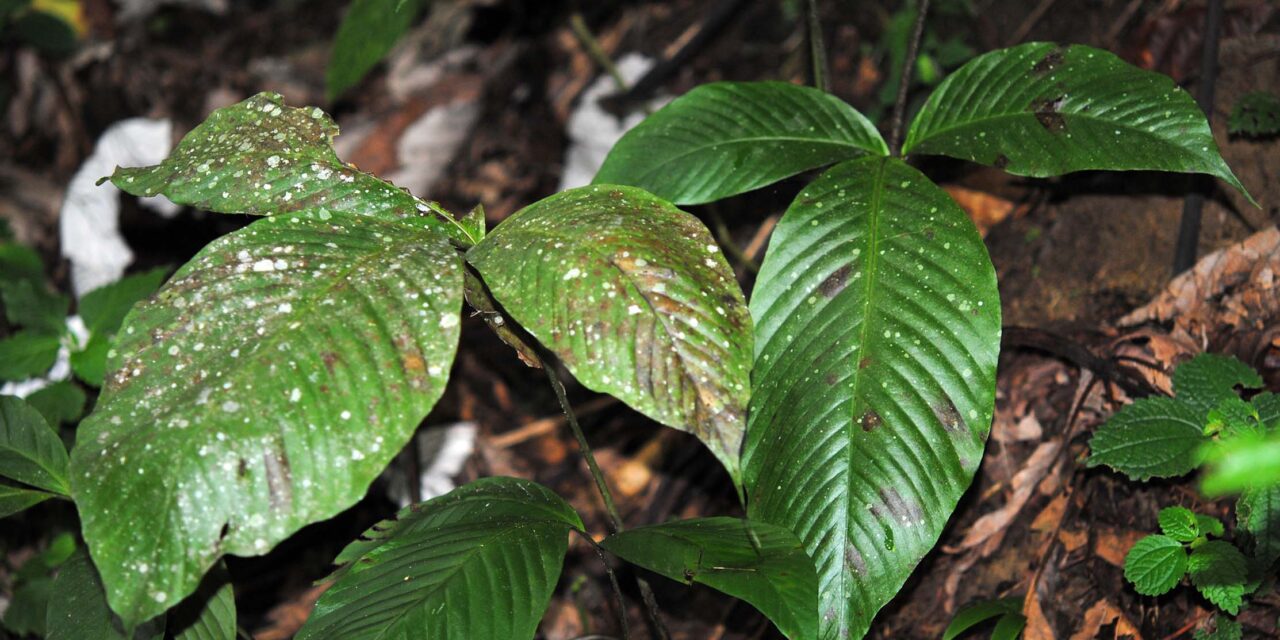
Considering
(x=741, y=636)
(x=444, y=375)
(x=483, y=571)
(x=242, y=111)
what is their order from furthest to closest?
(x=741, y=636) → (x=242, y=111) → (x=483, y=571) → (x=444, y=375)

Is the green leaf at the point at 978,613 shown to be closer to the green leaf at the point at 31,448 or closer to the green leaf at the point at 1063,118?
the green leaf at the point at 1063,118

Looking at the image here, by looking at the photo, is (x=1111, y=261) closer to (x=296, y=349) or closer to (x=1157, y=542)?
(x=1157, y=542)

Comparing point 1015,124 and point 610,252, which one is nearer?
point 610,252

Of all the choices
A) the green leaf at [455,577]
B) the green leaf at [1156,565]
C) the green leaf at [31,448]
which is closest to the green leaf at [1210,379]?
the green leaf at [1156,565]

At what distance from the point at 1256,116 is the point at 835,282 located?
1.23 metres

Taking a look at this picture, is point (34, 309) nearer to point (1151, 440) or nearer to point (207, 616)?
point (207, 616)

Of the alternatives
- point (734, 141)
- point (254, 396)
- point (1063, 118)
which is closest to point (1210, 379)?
point (1063, 118)

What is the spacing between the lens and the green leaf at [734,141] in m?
1.73

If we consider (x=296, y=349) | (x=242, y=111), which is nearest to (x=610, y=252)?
(x=296, y=349)

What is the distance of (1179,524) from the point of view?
5.13 feet

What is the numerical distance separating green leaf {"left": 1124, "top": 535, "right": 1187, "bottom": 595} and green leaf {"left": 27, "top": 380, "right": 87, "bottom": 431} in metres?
2.33

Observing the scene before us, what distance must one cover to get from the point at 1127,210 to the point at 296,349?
1.92 metres

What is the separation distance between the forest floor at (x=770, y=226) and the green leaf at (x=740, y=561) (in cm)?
63

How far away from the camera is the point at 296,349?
117cm
